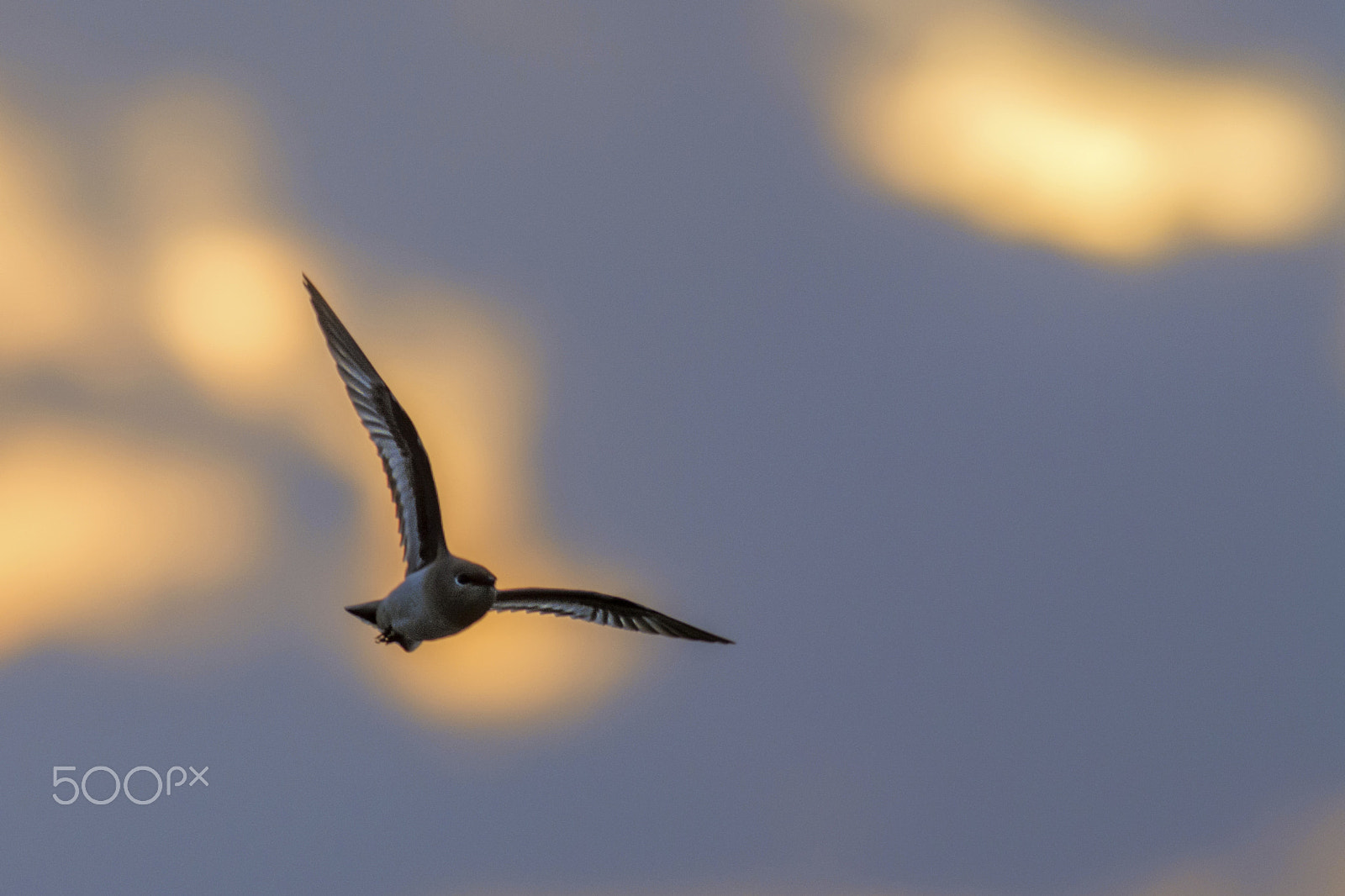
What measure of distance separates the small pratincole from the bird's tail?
2 cm

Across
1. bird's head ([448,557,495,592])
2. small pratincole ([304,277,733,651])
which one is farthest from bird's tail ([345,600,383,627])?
bird's head ([448,557,495,592])

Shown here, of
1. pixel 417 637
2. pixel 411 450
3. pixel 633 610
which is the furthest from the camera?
pixel 633 610

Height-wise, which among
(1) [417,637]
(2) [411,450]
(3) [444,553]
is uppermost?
(2) [411,450]

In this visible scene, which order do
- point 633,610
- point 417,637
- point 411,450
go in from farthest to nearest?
1. point 633,610
2. point 411,450
3. point 417,637

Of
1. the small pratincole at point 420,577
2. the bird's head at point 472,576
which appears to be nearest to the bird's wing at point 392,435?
the small pratincole at point 420,577

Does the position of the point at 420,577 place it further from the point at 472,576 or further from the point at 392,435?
the point at 392,435

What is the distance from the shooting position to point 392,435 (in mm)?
19031

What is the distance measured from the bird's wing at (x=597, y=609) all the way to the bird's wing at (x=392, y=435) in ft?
5.60

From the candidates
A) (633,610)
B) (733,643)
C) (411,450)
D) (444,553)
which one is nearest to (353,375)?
(411,450)

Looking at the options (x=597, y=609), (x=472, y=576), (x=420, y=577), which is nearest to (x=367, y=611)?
(x=420, y=577)

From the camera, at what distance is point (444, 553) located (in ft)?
57.4

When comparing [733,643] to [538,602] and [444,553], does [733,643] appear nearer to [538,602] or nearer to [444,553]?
[538,602]

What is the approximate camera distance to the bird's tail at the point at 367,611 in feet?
58.2

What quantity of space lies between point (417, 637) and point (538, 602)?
282cm
